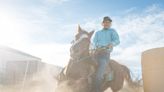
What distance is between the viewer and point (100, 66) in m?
8.96

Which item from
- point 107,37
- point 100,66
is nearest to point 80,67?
point 100,66

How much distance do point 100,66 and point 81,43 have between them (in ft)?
2.89

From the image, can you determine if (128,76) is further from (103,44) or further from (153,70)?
(103,44)

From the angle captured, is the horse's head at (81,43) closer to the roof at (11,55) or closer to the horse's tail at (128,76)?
the horse's tail at (128,76)

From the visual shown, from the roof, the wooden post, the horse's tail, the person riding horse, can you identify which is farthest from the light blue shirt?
the roof

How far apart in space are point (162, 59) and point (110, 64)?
179cm

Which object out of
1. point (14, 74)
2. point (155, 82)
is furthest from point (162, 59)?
point (14, 74)

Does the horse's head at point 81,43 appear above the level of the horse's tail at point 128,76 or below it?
above

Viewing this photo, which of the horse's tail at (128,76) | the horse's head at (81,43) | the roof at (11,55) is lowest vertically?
the horse's tail at (128,76)

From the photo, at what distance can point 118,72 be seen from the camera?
34.2 ft

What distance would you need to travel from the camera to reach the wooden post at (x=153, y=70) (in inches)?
361

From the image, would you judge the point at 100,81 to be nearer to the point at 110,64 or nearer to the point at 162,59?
the point at 110,64

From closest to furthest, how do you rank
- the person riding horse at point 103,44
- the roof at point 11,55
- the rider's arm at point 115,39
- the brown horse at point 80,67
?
the brown horse at point 80,67
the person riding horse at point 103,44
the rider's arm at point 115,39
the roof at point 11,55

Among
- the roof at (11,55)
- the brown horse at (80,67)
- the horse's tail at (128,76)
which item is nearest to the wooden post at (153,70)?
the horse's tail at (128,76)
